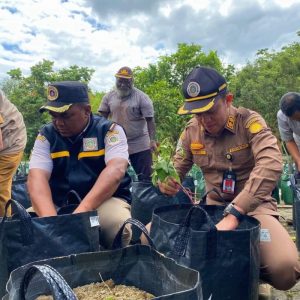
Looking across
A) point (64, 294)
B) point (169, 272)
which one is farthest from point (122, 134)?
point (64, 294)

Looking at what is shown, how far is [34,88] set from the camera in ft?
61.7

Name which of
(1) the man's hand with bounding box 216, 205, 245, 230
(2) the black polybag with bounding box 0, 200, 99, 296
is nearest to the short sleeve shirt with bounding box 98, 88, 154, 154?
(1) the man's hand with bounding box 216, 205, 245, 230

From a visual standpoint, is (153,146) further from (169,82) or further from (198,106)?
(169,82)

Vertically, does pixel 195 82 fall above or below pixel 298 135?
above

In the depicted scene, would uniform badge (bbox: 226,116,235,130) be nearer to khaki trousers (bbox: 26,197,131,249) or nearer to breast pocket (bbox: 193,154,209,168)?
breast pocket (bbox: 193,154,209,168)

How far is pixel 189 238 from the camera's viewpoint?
193cm

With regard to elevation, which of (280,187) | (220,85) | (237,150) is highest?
(220,85)

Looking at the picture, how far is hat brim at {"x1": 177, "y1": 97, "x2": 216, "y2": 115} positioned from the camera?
2.42 metres

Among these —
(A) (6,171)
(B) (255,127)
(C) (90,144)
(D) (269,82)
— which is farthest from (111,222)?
(D) (269,82)

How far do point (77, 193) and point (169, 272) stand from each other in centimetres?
125

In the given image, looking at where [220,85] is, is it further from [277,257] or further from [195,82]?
[277,257]

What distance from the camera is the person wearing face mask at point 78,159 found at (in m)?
2.61

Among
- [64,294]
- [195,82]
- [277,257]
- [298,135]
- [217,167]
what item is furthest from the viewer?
[298,135]

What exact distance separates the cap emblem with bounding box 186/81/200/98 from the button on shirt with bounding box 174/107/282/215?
293 mm
